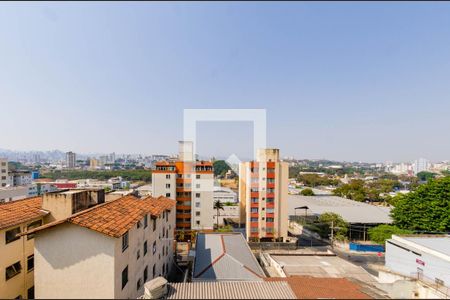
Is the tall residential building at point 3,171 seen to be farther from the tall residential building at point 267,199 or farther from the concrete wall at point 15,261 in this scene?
the tall residential building at point 267,199

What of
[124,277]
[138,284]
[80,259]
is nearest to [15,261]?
[80,259]

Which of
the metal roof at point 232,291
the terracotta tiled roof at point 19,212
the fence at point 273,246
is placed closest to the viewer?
the metal roof at point 232,291

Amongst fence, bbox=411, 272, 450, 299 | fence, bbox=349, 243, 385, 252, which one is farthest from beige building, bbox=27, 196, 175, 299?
fence, bbox=349, 243, 385, 252

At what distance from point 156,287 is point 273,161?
23.5 m

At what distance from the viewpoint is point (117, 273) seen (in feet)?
29.4

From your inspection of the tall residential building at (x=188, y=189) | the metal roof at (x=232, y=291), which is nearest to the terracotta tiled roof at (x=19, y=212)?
the metal roof at (x=232, y=291)

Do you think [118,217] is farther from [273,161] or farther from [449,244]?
[449,244]

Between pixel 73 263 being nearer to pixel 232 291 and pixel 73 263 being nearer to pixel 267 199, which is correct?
pixel 232 291

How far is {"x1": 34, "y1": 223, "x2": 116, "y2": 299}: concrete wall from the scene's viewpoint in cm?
848

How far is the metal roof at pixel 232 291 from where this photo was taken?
8.00m

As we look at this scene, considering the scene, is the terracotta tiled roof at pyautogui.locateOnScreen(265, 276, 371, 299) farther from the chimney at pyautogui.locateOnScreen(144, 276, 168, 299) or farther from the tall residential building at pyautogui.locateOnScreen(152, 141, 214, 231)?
the tall residential building at pyautogui.locateOnScreen(152, 141, 214, 231)

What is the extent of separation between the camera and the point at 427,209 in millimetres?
25656

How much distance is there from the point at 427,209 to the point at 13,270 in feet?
120

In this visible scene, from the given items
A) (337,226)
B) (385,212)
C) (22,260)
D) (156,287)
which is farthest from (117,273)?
(385,212)
